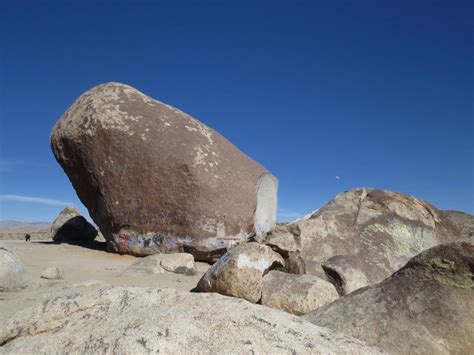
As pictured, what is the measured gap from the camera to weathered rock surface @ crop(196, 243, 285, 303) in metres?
3.99

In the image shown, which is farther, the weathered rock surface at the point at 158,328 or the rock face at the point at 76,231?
the rock face at the point at 76,231

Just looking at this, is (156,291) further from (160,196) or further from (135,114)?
(135,114)

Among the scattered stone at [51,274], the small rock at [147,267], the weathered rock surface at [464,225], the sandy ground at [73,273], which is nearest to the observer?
the sandy ground at [73,273]

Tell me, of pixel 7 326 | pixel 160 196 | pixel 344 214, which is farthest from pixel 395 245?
pixel 160 196

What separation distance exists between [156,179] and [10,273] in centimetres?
345


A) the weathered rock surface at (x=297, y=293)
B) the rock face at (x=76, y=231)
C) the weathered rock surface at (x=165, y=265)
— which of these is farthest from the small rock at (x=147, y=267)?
the rock face at (x=76, y=231)

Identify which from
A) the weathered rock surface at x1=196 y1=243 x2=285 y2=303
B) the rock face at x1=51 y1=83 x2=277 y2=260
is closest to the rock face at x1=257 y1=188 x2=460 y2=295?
the weathered rock surface at x1=196 y1=243 x2=285 y2=303

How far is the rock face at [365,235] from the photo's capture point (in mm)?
4621

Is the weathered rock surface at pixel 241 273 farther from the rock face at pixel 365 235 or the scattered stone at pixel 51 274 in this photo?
the scattered stone at pixel 51 274

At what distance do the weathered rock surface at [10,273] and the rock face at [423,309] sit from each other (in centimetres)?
380

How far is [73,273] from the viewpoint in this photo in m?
6.38

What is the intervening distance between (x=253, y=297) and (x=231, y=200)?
14.7ft

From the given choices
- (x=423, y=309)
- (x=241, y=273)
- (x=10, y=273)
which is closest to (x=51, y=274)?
(x=10, y=273)

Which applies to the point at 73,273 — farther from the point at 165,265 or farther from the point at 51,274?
the point at 165,265
